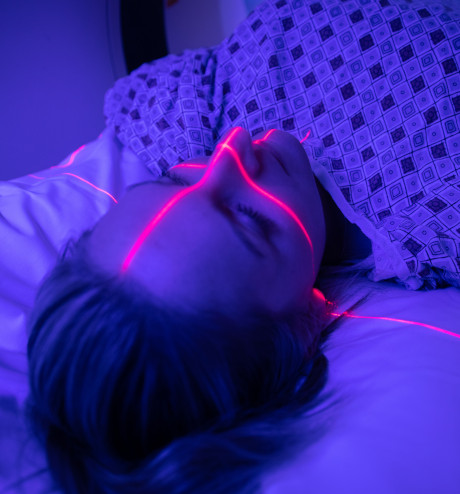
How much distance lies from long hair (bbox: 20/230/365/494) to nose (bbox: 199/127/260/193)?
0.18 meters

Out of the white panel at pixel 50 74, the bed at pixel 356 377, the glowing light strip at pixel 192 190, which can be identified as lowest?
the bed at pixel 356 377

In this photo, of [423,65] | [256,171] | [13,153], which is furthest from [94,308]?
[13,153]

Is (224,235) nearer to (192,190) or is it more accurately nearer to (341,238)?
(192,190)

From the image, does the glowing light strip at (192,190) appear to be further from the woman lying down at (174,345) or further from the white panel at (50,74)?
the white panel at (50,74)

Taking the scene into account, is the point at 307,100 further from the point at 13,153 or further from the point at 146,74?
the point at 13,153

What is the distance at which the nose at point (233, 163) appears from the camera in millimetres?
511

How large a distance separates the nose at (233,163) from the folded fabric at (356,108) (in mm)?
247

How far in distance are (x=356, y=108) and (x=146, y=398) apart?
0.64 metres

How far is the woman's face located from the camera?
1.43ft

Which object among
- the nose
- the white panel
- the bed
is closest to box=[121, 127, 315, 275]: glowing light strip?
the nose

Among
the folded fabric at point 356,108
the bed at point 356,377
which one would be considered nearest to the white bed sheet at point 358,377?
the bed at point 356,377

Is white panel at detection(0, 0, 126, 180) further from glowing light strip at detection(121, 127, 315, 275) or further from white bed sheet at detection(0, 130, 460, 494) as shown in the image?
glowing light strip at detection(121, 127, 315, 275)

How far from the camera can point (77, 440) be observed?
0.47 m

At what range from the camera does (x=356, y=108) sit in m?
0.74
